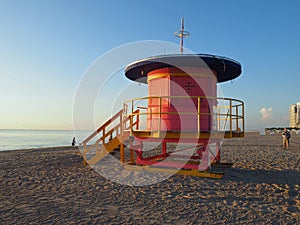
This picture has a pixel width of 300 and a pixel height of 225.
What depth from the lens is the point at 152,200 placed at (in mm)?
6387

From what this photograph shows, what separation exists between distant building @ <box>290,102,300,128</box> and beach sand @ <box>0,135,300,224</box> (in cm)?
9003

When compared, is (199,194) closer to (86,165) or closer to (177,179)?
(177,179)

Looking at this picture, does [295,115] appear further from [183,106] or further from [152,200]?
[152,200]

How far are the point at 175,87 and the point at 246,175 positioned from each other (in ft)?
14.9

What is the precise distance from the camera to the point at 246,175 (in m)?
9.60

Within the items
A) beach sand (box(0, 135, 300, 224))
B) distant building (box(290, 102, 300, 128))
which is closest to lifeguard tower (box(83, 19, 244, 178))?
beach sand (box(0, 135, 300, 224))

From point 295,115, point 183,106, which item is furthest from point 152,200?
point 295,115

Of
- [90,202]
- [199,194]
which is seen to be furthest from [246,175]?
[90,202]

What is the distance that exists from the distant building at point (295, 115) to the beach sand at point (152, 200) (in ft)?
295

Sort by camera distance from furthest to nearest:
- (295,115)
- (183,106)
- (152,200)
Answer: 1. (295,115)
2. (183,106)
3. (152,200)

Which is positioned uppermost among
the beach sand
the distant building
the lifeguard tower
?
the distant building

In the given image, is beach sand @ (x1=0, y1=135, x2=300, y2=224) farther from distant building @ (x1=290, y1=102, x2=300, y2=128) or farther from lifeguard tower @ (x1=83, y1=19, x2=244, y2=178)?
distant building @ (x1=290, y1=102, x2=300, y2=128)

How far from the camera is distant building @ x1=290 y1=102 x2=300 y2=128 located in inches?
3432

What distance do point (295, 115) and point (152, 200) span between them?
10167cm
